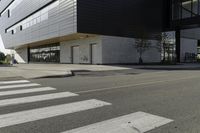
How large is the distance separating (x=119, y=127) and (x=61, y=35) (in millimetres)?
27178

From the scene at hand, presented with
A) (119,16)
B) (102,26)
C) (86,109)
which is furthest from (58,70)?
(119,16)

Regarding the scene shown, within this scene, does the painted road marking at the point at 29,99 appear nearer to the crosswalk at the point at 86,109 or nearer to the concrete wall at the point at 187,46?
the crosswalk at the point at 86,109

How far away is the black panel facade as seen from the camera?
2722cm

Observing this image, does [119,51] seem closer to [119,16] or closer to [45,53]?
[119,16]

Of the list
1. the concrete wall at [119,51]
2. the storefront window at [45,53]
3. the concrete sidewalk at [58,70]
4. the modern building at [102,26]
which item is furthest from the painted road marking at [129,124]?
the storefront window at [45,53]

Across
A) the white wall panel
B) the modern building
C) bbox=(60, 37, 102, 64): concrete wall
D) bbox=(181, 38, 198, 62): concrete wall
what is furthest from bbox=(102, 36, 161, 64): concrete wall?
bbox=(181, 38, 198, 62): concrete wall

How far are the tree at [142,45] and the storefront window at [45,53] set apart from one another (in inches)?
571

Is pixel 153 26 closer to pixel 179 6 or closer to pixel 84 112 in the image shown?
pixel 179 6

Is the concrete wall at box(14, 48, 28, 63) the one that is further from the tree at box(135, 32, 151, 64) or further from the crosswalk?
the crosswalk

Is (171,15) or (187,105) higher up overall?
(171,15)

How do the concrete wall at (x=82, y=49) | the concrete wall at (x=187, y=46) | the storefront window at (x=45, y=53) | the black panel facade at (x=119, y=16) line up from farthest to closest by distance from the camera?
the concrete wall at (x=187, y=46)
the storefront window at (x=45, y=53)
the concrete wall at (x=82, y=49)
the black panel facade at (x=119, y=16)

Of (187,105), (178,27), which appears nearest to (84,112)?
(187,105)

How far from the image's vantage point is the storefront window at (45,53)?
4000cm

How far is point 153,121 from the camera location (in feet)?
15.5
